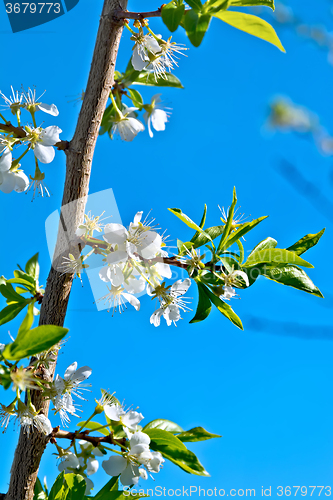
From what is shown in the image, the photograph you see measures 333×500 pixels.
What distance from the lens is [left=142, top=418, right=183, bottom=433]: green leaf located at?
1235 millimetres

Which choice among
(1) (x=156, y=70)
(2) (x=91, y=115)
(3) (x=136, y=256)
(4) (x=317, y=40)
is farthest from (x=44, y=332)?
(4) (x=317, y=40)

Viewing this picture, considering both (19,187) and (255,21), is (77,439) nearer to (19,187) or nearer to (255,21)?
(19,187)

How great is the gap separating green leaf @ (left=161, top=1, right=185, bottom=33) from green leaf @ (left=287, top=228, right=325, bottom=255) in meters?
0.65

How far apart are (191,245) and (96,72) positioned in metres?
0.54

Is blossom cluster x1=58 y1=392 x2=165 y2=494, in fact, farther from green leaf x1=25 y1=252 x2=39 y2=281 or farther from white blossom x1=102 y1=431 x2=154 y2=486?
green leaf x1=25 y1=252 x2=39 y2=281

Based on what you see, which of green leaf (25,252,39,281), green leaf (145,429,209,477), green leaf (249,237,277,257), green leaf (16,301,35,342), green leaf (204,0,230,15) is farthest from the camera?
green leaf (25,252,39,281)

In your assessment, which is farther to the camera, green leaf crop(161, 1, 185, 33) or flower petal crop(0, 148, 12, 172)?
flower petal crop(0, 148, 12, 172)

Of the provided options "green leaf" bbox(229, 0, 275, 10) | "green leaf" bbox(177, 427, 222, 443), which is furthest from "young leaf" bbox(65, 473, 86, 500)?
"green leaf" bbox(229, 0, 275, 10)

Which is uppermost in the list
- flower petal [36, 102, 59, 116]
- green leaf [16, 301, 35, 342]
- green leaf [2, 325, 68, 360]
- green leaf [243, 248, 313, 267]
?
flower petal [36, 102, 59, 116]

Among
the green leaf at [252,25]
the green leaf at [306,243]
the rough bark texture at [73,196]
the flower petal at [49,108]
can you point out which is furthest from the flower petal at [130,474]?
the green leaf at [252,25]

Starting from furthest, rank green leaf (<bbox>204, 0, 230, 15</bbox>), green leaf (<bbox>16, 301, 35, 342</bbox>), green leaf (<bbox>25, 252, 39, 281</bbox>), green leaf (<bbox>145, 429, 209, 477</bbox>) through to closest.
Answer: green leaf (<bbox>25, 252, 39, 281</bbox>) → green leaf (<bbox>145, 429, 209, 477</bbox>) → green leaf (<bbox>204, 0, 230, 15</bbox>) → green leaf (<bbox>16, 301, 35, 342</bbox>)

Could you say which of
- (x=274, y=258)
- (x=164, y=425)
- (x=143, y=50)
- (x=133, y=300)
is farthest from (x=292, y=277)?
(x=143, y=50)

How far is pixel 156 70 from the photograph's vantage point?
4.42 feet

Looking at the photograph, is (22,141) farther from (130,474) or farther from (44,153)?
(130,474)
